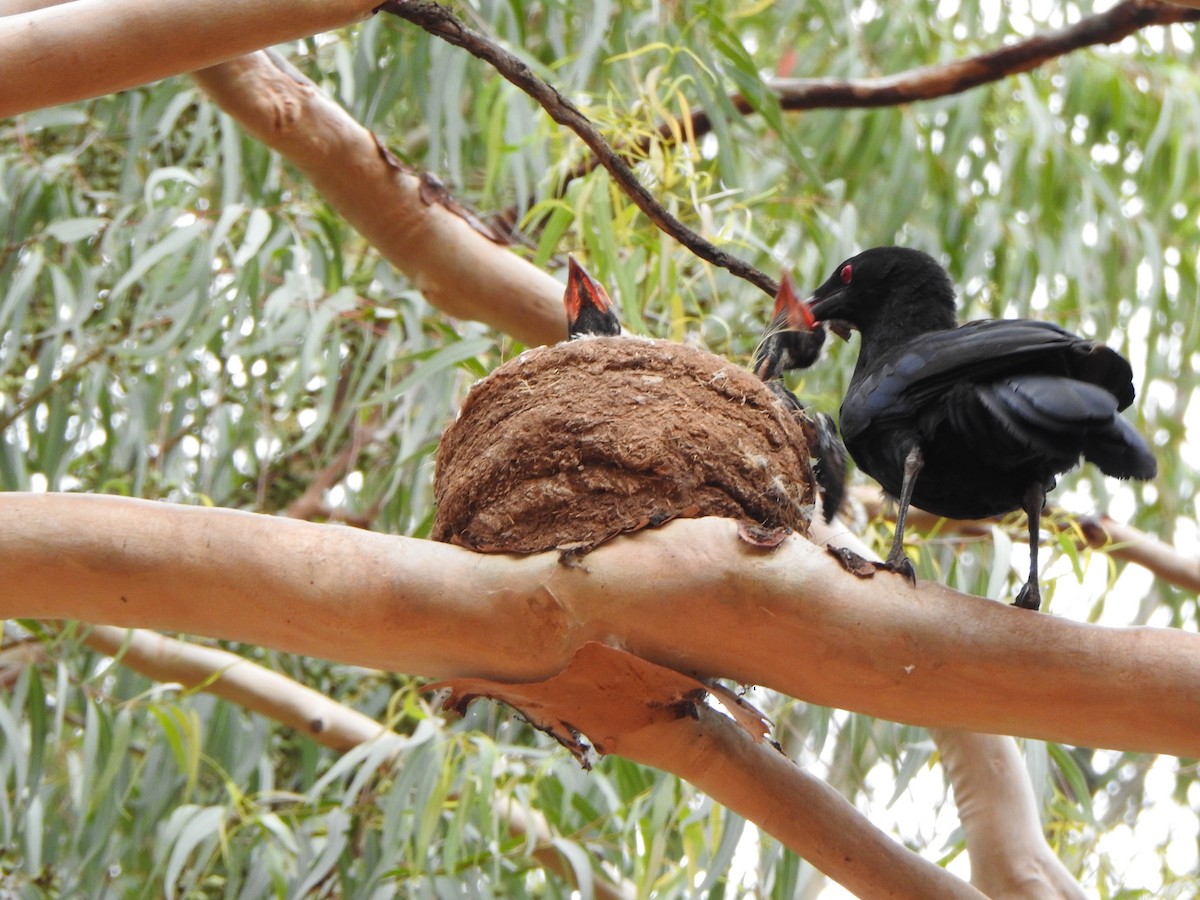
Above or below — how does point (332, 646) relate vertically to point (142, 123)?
below

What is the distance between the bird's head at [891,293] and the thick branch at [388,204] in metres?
0.56

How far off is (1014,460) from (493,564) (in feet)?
2.42

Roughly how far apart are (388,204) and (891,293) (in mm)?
945

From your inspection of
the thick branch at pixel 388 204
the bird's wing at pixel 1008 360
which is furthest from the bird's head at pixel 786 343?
the bird's wing at pixel 1008 360

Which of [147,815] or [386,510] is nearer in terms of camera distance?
[147,815]

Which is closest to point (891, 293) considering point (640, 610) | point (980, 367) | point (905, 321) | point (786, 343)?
point (905, 321)

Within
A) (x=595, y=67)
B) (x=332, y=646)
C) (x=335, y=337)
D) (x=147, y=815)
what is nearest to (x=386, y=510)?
(x=335, y=337)

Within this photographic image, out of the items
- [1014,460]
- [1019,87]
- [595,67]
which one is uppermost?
[1019,87]

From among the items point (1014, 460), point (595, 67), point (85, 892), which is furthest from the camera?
point (595, 67)

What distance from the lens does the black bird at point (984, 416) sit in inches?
70.4

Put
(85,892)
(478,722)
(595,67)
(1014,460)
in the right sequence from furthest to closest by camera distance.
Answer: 1. (595,67)
2. (478,722)
3. (85,892)
4. (1014,460)

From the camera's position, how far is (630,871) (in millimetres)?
3164

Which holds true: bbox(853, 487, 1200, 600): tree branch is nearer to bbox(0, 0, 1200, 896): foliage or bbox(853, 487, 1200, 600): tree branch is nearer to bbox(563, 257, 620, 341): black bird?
bbox(0, 0, 1200, 896): foliage

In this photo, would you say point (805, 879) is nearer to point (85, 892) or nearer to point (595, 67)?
point (85, 892)
